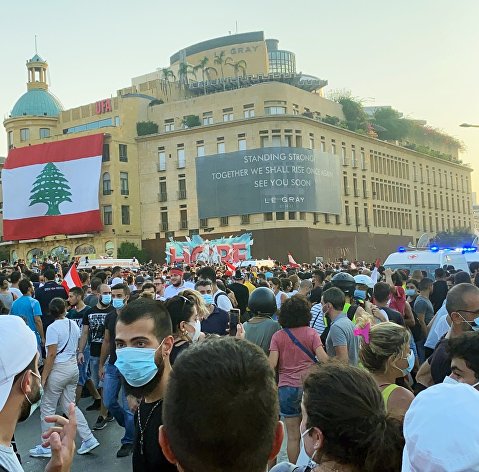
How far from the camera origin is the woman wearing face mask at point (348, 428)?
7.91ft

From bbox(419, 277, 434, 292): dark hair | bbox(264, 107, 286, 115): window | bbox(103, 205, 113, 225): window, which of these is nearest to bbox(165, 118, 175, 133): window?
bbox(103, 205, 113, 225): window

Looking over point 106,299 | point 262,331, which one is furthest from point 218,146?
point 262,331

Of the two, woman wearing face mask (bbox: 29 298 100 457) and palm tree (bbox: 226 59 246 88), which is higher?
palm tree (bbox: 226 59 246 88)

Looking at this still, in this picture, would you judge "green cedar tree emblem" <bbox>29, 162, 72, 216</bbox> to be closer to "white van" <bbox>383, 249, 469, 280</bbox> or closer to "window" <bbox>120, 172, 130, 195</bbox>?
"window" <bbox>120, 172, 130, 195</bbox>

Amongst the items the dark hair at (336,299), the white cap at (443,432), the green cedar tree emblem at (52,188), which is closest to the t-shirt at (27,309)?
the dark hair at (336,299)

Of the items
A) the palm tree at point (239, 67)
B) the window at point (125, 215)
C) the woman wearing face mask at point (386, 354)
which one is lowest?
the woman wearing face mask at point (386, 354)

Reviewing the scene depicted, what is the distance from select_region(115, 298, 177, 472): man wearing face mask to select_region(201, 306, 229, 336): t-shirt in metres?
3.98

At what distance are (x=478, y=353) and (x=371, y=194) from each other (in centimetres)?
6264

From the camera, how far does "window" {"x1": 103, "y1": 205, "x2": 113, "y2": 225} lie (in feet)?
193

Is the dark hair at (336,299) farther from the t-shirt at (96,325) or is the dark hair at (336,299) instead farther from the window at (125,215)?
the window at (125,215)

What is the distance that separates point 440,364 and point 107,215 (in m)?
56.3

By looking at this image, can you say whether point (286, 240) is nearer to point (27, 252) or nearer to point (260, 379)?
point (27, 252)

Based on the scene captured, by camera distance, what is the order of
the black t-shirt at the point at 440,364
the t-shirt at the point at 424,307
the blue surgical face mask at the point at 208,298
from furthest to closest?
the t-shirt at the point at 424,307
the blue surgical face mask at the point at 208,298
the black t-shirt at the point at 440,364

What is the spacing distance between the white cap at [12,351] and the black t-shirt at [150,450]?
0.82 meters
